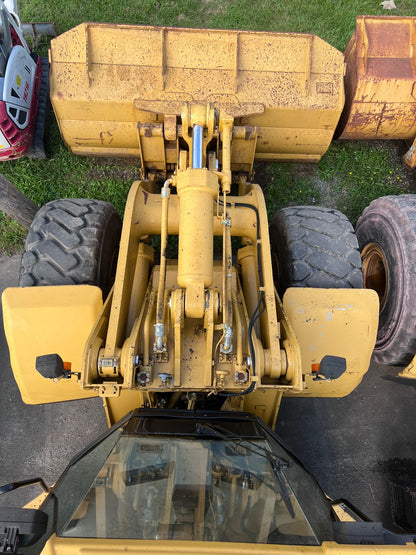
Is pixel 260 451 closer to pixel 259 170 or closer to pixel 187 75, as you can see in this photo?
pixel 187 75

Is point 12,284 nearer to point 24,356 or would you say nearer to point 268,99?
point 24,356

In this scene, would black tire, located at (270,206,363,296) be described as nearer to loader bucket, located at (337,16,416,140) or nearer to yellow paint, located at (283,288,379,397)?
yellow paint, located at (283,288,379,397)

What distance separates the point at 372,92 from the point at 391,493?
152 inches

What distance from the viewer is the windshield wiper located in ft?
5.66

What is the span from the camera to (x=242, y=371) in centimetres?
204

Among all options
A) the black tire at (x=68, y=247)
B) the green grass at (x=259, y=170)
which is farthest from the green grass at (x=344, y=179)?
the black tire at (x=68, y=247)

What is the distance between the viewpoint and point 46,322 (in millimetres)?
2479

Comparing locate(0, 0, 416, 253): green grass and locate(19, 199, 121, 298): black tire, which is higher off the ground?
locate(0, 0, 416, 253): green grass

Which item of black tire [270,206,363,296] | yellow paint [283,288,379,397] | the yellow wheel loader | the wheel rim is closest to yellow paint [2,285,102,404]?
the yellow wheel loader

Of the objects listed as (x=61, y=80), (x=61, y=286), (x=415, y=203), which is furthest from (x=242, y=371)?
(x=61, y=80)

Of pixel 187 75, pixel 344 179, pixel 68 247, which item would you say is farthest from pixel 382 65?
pixel 68 247

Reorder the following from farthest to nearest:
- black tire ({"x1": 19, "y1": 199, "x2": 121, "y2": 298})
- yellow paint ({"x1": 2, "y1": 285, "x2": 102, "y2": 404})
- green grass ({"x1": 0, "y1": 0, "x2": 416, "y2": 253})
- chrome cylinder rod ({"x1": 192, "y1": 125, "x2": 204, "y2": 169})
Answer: green grass ({"x1": 0, "y1": 0, "x2": 416, "y2": 253}), black tire ({"x1": 19, "y1": 199, "x2": 121, "y2": 298}), yellow paint ({"x1": 2, "y1": 285, "x2": 102, "y2": 404}), chrome cylinder rod ({"x1": 192, "y1": 125, "x2": 204, "y2": 169})

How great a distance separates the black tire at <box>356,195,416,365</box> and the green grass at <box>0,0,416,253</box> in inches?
35.2

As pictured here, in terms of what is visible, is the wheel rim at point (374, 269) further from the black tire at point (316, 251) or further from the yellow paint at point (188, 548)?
the yellow paint at point (188, 548)
